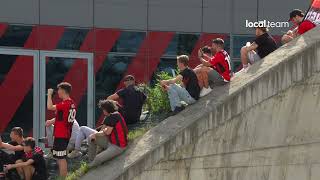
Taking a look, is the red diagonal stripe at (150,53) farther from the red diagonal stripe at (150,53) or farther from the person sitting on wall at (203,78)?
the person sitting on wall at (203,78)

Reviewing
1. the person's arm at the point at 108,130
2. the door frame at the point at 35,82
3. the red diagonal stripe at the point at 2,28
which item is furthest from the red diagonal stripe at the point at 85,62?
the person's arm at the point at 108,130

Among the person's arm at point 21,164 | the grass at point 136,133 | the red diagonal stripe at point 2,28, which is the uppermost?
the red diagonal stripe at point 2,28

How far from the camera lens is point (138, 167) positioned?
9633 mm

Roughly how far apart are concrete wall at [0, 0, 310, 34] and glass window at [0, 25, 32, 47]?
16 centimetres

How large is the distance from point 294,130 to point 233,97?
0.94 metres

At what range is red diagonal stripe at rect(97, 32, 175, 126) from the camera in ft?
63.9

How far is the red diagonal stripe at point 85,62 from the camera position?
19.0m

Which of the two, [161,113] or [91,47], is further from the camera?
[91,47]

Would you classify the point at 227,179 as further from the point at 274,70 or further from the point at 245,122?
the point at 274,70

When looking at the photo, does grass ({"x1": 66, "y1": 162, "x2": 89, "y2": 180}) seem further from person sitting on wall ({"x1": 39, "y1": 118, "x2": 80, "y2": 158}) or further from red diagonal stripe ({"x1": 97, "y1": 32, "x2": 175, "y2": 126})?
red diagonal stripe ({"x1": 97, "y1": 32, "x2": 175, "y2": 126})

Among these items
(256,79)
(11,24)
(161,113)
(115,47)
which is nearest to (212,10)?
(115,47)

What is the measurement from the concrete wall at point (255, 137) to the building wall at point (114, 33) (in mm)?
9246

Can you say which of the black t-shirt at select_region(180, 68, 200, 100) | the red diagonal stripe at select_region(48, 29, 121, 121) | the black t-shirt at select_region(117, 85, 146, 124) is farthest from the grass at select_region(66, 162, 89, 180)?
the red diagonal stripe at select_region(48, 29, 121, 121)

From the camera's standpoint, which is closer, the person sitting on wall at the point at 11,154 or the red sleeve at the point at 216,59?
the person sitting on wall at the point at 11,154
